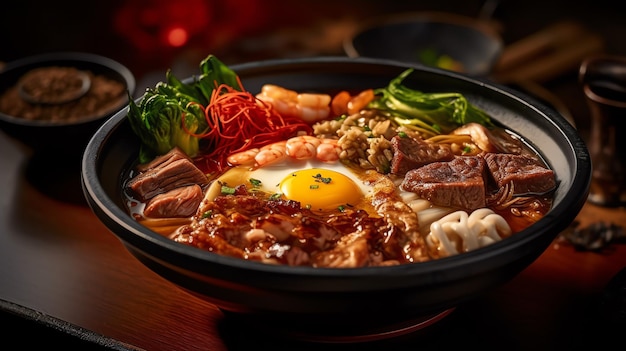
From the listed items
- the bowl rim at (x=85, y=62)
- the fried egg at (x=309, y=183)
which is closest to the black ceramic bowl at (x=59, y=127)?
the bowl rim at (x=85, y=62)

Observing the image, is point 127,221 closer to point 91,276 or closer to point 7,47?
point 91,276

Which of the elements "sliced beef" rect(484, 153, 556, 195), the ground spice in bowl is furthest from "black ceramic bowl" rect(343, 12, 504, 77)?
"sliced beef" rect(484, 153, 556, 195)

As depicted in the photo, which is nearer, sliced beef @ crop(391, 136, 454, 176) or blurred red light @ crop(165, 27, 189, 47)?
sliced beef @ crop(391, 136, 454, 176)

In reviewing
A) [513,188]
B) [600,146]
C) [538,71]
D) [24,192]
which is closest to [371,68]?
[513,188]

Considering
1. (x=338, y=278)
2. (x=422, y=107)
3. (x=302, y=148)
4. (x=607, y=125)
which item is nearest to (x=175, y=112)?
(x=302, y=148)

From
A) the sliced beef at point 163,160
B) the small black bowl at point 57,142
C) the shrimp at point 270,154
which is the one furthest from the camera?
the small black bowl at point 57,142

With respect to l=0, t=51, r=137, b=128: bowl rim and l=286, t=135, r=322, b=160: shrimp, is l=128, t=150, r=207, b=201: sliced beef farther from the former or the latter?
l=0, t=51, r=137, b=128: bowl rim

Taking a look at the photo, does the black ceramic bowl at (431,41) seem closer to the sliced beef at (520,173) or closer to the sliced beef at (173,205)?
the sliced beef at (520,173)

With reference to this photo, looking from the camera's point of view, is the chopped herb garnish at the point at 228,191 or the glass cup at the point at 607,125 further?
the glass cup at the point at 607,125
